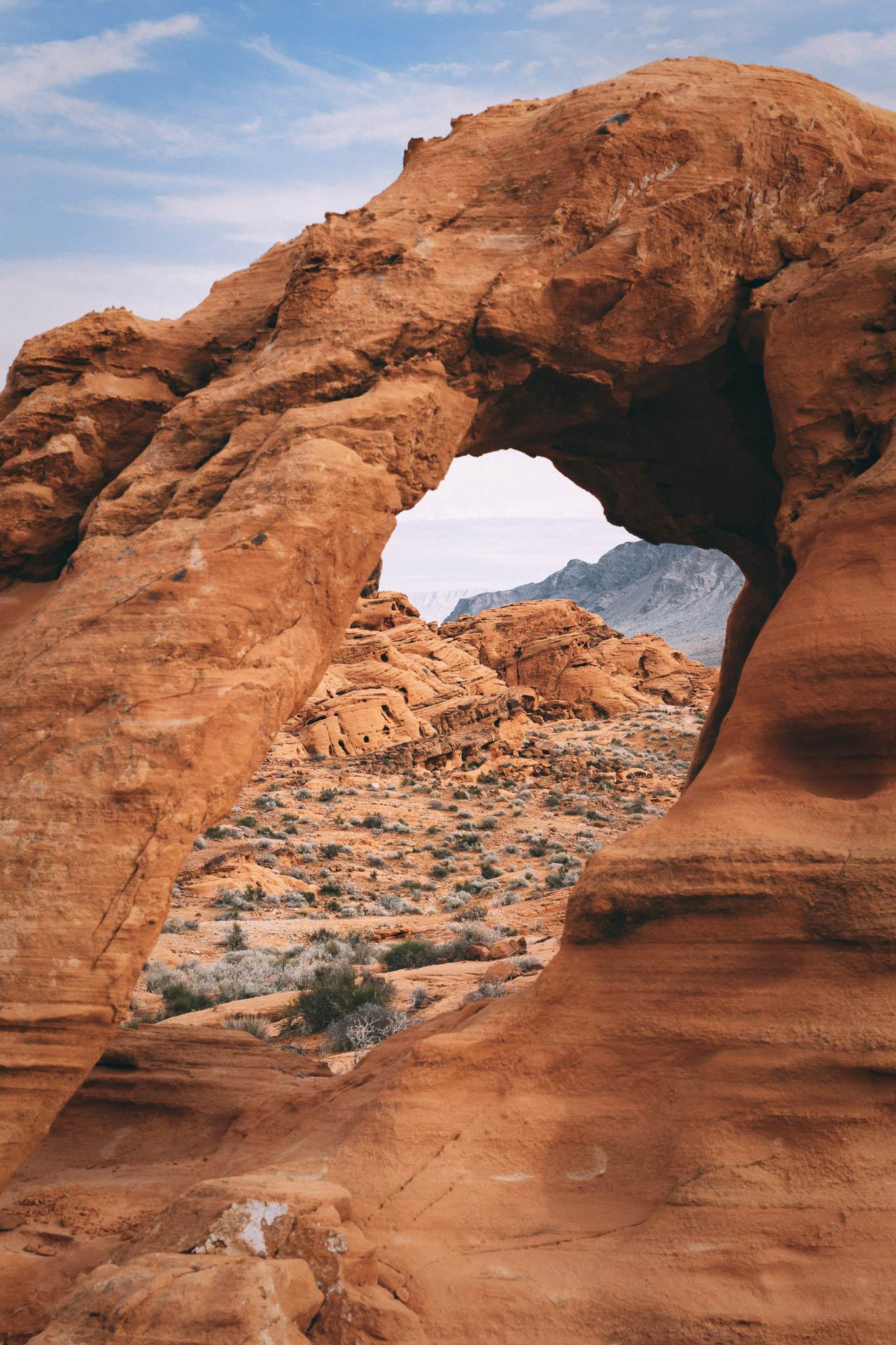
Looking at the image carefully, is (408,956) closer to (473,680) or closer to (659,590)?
(473,680)

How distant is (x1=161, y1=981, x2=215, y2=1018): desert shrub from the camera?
9570mm

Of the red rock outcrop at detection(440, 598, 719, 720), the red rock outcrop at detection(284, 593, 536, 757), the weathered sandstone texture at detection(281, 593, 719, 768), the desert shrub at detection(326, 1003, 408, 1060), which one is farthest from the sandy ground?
the red rock outcrop at detection(440, 598, 719, 720)

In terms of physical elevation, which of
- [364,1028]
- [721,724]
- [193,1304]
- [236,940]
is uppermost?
[721,724]

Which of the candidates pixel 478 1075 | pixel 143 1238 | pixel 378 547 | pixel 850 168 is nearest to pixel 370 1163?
pixel 478 1075

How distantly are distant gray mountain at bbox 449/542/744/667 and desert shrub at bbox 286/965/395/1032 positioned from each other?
96982mm

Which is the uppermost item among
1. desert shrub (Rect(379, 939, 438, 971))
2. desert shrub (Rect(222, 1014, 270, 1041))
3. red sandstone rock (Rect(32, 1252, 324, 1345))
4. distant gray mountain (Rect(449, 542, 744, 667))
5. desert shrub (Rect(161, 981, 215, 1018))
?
red sandstone rock (Rect(32, 1252, 324, 1345))

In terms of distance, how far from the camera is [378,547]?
5.91 meters

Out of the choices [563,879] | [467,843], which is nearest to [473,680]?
[467,843]

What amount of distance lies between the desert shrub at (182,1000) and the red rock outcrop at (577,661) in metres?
31.5

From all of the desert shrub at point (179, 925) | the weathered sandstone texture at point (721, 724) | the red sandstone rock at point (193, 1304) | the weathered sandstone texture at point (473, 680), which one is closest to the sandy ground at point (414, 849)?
the desert shrub at point (179, 925)

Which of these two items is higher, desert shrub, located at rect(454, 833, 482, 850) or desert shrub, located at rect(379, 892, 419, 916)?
desert shrub, located at rect(379, 892, 419, 916)

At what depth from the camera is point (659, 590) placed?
146000 mm

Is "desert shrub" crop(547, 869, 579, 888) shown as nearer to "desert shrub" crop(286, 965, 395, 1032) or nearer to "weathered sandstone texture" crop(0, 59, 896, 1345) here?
"desert shrub" crop(286, 965, 395, 1032)

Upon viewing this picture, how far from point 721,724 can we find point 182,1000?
6.87 metres
